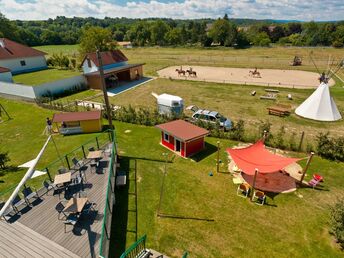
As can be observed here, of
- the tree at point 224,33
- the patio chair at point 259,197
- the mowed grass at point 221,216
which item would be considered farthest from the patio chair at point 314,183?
the tree at point 224,33

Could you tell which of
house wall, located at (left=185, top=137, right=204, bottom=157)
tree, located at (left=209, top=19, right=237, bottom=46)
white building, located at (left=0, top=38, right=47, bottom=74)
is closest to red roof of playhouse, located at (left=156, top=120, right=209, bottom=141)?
house wall, located at (left=185, top=137, right=204, bottom=157)

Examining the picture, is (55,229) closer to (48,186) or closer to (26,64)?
(48,186)

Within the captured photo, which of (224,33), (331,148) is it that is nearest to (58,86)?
(331,148)

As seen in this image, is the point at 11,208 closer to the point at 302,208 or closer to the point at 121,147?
the point at 121,147

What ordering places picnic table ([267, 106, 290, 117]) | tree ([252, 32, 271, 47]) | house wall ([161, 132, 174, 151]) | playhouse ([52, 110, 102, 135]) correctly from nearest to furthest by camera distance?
house wall ([161, 132, 174, 151]) → playhouse ([52, 110, 102, 135]) → picnic table ([267, 106, 290, 117]) → tree ([252, 32, 271, 47])

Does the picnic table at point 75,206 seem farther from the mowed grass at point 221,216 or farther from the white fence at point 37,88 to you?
the white fence at point 37,88

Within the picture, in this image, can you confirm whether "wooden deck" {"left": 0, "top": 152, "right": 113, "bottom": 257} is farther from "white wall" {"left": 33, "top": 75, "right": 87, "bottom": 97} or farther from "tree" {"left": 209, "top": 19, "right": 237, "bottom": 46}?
"tree" {"left": 209, "top": 19, "right": 237, "bottom": 46}
